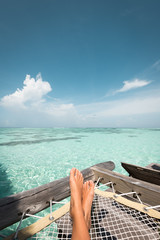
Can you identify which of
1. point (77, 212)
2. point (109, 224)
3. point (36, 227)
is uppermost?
point (77, 212)

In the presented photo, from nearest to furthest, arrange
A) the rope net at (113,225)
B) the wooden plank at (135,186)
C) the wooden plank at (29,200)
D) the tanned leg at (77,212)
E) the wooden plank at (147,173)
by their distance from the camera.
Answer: the tanned leg at (77,212) < the wooden plank at (29,200) < the rope net at (113,225) < the wooden plank at (135,186) < the wooden plank at (147,173)

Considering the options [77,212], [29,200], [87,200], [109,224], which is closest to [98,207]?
[109,224]

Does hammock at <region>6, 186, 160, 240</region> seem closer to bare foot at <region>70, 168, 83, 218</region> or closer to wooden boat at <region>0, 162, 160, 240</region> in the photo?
wooden boat at <region>0, 162, 160, 240</region>

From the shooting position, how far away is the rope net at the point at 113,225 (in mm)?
1140

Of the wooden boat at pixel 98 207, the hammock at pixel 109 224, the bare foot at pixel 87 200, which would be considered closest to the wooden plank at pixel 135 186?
the wooden boat at pixel 98 207

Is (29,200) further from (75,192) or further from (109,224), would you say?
(109,224)

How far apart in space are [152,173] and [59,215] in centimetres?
177

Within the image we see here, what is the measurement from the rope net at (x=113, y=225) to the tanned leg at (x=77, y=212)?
0.22 meters

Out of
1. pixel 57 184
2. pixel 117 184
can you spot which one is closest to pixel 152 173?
pixel 117 184

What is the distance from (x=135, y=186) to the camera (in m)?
1.43

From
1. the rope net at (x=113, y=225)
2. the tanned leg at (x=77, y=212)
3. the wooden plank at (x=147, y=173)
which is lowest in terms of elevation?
the rope net at (x=113, y=225)

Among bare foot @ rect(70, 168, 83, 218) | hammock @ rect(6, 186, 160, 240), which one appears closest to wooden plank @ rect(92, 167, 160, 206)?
hammock @ rect(6, 186, 160, 240)

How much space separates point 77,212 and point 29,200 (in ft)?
1.68

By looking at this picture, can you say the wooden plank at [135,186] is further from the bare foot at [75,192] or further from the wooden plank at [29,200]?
the wooden plank at [29,200]
